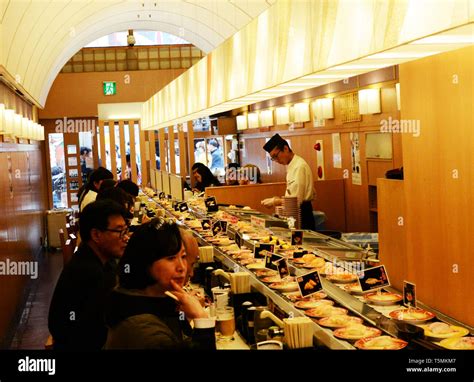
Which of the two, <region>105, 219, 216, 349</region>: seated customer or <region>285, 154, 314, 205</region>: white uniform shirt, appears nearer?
<region>105, 219, 216, 349</region>: seated customer

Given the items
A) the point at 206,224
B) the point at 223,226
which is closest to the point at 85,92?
the point at 206,224

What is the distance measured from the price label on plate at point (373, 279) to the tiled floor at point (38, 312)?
18.3 feet

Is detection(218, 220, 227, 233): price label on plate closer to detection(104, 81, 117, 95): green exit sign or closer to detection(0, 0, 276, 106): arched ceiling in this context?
detection(0, 0, 276, 106): arched ceiling

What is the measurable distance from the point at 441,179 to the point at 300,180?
3533 mm

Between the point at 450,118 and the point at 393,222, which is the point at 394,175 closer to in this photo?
the point at 393,222

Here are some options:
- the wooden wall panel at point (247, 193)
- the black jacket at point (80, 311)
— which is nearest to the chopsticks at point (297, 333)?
the black jacket at point (80, 311)

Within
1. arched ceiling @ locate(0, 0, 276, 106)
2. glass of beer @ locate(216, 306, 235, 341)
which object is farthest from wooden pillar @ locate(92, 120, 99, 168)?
glass of beer @ locate(216, 306, 235, 341)

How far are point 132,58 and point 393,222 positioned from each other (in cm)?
1734

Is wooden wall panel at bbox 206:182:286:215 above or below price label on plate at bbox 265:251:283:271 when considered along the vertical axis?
above

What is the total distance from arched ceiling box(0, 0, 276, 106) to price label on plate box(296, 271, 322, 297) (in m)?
6.37

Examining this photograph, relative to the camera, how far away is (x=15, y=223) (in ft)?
36.0

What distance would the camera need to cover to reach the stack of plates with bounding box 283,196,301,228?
7836mm

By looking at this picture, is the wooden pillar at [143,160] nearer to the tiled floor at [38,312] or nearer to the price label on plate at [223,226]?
the tiled floor at [38,312]

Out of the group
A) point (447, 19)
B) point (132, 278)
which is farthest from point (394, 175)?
point (132, 278)
